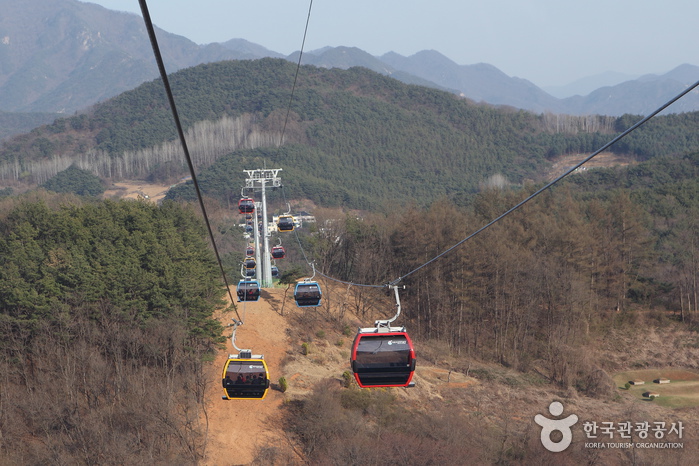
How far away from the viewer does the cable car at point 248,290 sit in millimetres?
27750

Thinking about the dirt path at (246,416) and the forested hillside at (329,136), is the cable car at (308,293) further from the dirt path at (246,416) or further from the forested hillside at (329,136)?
the forested hillside at (329,136)

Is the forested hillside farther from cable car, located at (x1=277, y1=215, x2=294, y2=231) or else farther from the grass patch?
cable car, located at (x1=277, y1=215, x2=294, y2=231)

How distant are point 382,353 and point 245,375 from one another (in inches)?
186

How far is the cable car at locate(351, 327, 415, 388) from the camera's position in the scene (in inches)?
477

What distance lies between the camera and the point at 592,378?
3512 cm

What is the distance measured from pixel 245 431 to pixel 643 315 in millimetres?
31496

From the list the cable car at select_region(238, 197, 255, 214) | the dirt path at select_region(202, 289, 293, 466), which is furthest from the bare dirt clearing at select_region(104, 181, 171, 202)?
the dirt path at select_region(202, 289, 293, 466)

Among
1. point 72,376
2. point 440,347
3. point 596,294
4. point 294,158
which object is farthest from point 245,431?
point 294,158

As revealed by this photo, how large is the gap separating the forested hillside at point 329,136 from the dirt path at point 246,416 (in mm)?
74221

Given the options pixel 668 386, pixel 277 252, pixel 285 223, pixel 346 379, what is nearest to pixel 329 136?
pixel 277 252

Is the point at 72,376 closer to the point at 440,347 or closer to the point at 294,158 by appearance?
the point at 440,347

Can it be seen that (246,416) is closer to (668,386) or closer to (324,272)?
(324,272)

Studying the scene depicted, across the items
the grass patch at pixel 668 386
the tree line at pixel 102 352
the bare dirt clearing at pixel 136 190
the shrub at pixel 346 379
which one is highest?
the tree line at pixel 102 352

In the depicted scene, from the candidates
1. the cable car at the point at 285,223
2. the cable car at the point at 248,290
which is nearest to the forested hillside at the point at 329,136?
the cable car at the point at 285,223
